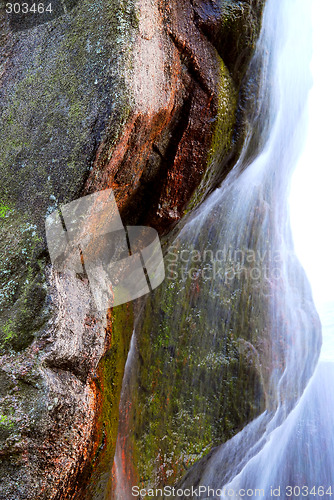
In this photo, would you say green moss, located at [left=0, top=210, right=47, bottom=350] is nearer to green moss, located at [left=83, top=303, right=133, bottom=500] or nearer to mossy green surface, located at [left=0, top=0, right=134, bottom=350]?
mossy green surface, located at [left=0, top=0, right=134, bottom=350]

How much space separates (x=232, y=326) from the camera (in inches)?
132

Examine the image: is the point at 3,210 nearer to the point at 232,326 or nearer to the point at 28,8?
the point at 28,8

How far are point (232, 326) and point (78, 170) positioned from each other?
2.15 m

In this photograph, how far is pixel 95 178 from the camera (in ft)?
5.97

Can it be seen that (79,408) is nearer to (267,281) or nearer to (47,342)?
(47,342)

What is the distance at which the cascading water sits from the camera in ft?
9.62

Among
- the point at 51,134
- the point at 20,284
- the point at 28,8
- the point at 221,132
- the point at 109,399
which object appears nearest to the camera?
the point at 20,284

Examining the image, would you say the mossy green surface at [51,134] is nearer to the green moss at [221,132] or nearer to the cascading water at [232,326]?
the green moss at [221,132]

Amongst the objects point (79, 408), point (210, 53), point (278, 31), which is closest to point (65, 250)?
point (79, 408)

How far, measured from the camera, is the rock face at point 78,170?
1.65m

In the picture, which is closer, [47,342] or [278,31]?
[47,342]

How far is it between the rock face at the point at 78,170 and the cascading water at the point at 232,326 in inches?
24.5

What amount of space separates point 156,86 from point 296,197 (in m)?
8.20

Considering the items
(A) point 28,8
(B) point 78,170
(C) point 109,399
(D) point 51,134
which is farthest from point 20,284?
(A) point 28,8
